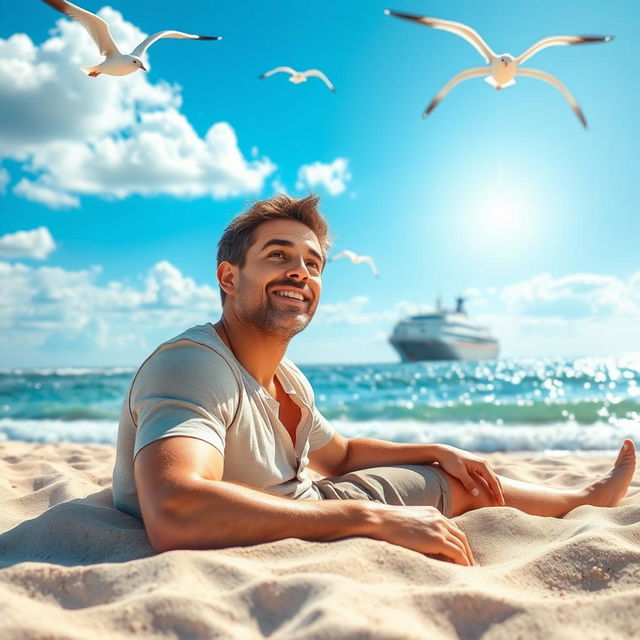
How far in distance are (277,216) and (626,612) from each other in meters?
1.47

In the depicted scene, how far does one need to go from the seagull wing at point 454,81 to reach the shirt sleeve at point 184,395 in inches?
175

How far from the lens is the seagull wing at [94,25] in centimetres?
397

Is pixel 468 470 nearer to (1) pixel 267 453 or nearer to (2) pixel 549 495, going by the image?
(2) pixel 549 495

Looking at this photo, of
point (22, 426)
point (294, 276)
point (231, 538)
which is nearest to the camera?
point (231, 538)

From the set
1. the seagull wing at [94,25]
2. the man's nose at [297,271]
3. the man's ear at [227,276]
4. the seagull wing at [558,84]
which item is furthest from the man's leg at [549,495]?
the seagull wing at [558,84]

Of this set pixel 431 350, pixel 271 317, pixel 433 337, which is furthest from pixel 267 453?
pixel 431 350

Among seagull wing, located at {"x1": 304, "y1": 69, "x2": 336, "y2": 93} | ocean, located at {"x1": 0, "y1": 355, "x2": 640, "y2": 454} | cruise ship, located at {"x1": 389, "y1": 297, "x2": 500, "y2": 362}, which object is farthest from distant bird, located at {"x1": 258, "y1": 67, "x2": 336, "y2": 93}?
cruise ship, located at {"x1": 389, "y1": 297, "x2": 500, "y2": 362}

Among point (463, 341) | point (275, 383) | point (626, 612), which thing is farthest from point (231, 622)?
point (463, 341)

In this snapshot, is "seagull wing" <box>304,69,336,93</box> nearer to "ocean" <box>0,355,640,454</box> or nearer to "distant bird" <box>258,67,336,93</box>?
"distant bird" <box>258,67,336,93</box>

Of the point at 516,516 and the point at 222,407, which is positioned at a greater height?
the point at 222,407

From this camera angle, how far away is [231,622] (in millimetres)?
1161

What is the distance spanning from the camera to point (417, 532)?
1575mm

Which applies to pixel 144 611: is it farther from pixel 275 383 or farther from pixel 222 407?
pixel 275 383

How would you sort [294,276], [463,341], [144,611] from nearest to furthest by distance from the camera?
[144,611]
[294,276]
[463,341]
